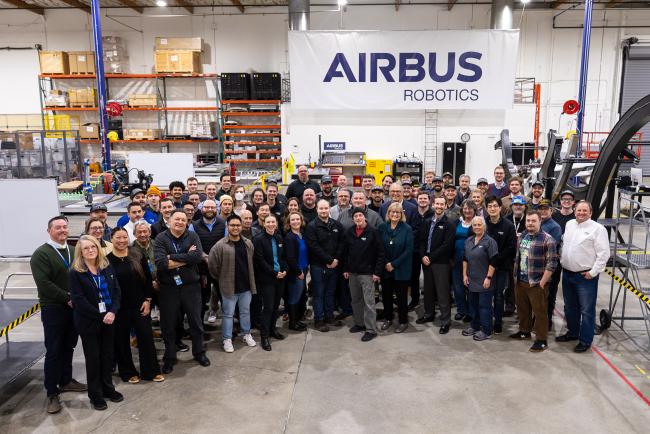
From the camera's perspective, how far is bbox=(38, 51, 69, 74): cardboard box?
16781 mm

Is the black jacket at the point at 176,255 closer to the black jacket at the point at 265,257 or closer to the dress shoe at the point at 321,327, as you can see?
the black jacket at the point at 265,257

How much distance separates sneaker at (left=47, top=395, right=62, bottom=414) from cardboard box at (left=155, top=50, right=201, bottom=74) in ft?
46.2

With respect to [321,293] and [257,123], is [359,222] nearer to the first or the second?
[321,293]

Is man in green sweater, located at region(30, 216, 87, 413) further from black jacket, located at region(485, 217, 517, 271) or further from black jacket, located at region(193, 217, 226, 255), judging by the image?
black jacket, located at region(485, 217, 517, 271)

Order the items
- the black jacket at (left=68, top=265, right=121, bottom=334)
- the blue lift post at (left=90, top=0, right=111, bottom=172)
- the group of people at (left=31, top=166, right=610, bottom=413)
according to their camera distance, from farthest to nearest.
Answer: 1. the blue lift post at (left=90, top=0, right=111, bottom=172)
2. the group of people at (left=31, top=166, right=610, bottom=413)
3. the black jacket at (left=68, top=265, right=121, bottom=334)

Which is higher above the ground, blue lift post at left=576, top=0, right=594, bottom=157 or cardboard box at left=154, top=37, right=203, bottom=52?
cardboard box at left=154, top=37, right=203, bottom=52

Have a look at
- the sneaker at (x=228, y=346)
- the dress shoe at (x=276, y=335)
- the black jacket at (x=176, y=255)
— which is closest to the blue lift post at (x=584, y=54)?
the dress shoe at (x=276, y=335)

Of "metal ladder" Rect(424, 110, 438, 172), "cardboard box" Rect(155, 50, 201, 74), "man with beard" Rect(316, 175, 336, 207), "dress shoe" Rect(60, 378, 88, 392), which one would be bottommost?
"dress shoe" Rect(60, 378, 88, 392)

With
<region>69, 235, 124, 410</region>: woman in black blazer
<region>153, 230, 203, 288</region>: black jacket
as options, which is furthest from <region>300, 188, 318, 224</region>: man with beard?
<region>69, 235, 124, 410</region>: woman in black blazer

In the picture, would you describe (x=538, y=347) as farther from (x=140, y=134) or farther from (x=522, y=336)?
(x=140, y=134)

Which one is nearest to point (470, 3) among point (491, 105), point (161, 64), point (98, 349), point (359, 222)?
point (491, 105)

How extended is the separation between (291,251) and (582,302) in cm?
317

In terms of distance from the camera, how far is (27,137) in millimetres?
13594

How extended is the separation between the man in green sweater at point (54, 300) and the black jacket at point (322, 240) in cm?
248
